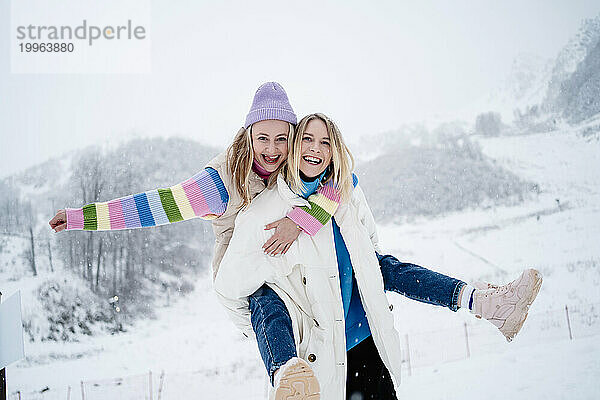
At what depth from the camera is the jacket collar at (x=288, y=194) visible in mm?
1277

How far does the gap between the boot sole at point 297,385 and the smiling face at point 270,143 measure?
0.59 metres

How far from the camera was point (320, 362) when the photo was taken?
1.20m

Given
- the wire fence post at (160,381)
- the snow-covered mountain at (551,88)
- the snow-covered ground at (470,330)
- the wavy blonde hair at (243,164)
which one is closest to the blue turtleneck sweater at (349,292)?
the wavy blonde hair at (243,164)

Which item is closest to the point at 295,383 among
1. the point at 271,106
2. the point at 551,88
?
the point at 271,106

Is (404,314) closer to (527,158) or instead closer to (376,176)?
(376,176)

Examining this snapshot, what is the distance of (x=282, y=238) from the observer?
3.99ft

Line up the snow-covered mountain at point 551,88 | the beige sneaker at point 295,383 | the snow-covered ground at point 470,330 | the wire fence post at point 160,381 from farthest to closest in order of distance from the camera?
the snow-covered mountain at point 551,88 < the wire fence post at point 160,381 < the snow-covered ground at point 470,330 < the beige sneaker at point 295,383

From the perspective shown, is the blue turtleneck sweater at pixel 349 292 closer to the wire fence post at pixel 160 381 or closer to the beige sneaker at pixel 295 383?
the beige sneaker at pixel 295 383

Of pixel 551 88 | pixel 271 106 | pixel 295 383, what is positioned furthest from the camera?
pixel 551 88

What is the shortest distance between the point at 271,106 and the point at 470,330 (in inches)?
235

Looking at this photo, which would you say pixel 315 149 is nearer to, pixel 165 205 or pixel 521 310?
pixel 165 205

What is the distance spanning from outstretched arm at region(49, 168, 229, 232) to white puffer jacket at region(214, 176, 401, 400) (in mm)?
95

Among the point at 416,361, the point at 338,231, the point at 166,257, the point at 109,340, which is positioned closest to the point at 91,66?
the point at 166,257

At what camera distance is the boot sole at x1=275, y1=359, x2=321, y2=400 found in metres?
0.91
